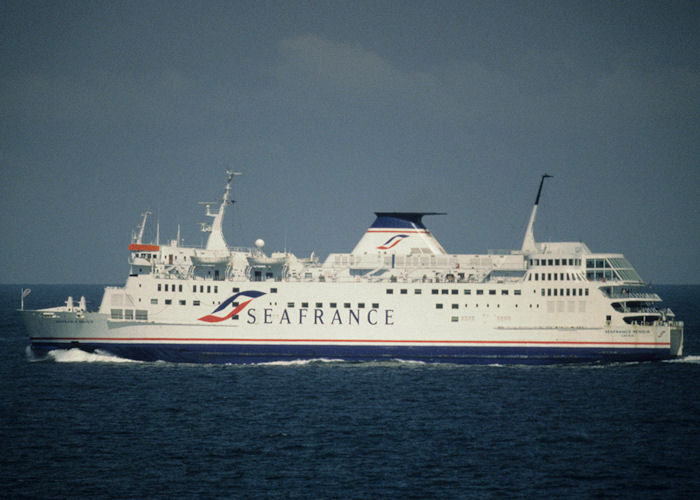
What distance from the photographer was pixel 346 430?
24.5m

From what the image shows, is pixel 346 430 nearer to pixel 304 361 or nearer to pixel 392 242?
pixel 304 361

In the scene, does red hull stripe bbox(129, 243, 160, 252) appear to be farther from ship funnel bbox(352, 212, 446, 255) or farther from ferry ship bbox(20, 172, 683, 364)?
ship funnel bbox(352, 212, 446, 255)

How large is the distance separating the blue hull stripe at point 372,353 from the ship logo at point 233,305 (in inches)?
50.3

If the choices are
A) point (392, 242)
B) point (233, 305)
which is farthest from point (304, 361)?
point (392, 242)

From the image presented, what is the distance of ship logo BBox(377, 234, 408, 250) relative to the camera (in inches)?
1543

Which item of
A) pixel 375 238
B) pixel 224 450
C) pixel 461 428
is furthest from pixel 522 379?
pixel 224 450

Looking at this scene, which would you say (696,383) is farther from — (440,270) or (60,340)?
(60,340)

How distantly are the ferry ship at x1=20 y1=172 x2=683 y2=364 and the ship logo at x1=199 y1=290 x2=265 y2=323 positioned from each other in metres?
0.05

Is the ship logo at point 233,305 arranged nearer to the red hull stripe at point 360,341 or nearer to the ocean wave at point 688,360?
the red hull stripe at point 360,341

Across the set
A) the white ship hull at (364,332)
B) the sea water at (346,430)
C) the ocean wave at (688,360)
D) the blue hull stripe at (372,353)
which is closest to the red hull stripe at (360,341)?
the white ship hull at (364,332)

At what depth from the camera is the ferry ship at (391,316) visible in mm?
35375

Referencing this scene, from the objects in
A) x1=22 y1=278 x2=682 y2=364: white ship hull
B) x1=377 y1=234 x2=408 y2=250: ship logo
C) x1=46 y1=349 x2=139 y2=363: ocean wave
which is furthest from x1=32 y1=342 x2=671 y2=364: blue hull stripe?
x1=377 y1=234 x2=408 y2=250: ship logo

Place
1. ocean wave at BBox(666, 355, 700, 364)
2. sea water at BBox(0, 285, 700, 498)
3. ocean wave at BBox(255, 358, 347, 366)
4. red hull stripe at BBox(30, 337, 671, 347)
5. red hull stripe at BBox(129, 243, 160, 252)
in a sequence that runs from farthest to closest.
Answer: red hull stripe at BBox(129, 243, 160, 252)
ocean wave at BBox(666, 355, 700, 364)
ocean wave at BBox(255, 358, 347, 366)
red hull stripe at BBox(30, 337, 671, 347)
sea water at BBox(0, 285, 700, 498)

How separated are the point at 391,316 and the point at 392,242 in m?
5.06
